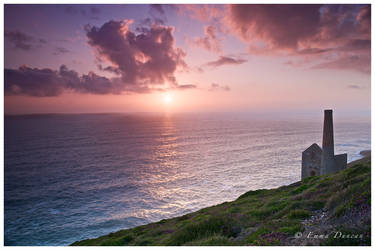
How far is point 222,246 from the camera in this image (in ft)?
32.7

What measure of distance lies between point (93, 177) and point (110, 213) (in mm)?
23712

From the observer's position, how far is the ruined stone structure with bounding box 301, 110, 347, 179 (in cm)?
3503

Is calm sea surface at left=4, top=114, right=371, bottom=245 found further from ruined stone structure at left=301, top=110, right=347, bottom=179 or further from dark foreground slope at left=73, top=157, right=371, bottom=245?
dark foreground slope at left=73, top=157, right=371, bottom=245

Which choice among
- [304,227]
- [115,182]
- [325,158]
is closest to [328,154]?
[325,158]

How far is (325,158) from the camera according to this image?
35.2 meters

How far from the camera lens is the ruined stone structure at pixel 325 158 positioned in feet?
115

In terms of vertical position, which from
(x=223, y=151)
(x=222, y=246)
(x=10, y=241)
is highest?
(x=222, y=246)

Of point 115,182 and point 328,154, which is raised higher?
point 328,154

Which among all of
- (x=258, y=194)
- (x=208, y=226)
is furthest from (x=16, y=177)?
(x=208, y=226)

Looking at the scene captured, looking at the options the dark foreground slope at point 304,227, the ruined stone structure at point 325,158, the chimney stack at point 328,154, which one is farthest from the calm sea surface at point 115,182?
the dark foreground slope at point 304,227

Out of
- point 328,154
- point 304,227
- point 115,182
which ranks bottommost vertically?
point 115,182

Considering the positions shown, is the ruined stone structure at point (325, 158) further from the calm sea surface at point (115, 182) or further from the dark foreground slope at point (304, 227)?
the dark foreground slope at point (304, 227)

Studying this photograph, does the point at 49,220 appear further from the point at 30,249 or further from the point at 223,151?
the point at 223,151

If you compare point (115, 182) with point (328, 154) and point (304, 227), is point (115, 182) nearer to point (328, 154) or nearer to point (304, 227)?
point (328, 154)
